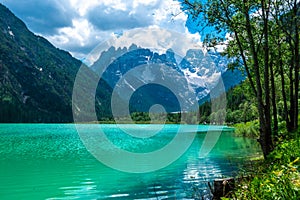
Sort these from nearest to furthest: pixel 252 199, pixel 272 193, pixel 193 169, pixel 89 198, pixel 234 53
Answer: pixel 272 193 < pixel 252 199 < pixel 89 198 < pixel 234 53 < pixel 193 169

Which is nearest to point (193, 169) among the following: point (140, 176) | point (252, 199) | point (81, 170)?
point (140, 176)

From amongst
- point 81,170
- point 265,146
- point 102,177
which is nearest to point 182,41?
point 265,146

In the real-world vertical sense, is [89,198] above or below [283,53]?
below

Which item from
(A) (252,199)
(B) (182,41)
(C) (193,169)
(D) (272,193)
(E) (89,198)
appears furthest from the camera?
(C) (193,169)

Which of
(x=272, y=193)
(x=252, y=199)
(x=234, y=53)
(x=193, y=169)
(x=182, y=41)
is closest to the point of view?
(x=272, y=193)

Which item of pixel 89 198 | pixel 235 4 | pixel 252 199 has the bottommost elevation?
pixel 89 198

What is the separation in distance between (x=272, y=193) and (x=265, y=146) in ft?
34.6

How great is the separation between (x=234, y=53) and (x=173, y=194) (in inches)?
404

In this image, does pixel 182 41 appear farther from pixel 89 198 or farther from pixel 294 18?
pixel 89 198

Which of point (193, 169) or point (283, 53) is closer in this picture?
point (283, 53)

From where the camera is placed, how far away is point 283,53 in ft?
71.4

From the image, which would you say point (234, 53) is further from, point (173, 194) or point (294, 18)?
point (173, 194)

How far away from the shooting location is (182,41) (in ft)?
78.0

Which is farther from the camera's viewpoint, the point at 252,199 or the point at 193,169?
the point at 193,169
